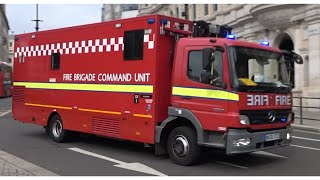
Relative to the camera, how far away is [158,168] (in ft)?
30.3

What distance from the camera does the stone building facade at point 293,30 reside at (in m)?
25.8

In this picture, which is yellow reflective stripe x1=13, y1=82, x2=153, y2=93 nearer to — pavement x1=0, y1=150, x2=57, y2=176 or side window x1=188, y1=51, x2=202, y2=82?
side window x1=188, y1=51, x2=202, y2=82

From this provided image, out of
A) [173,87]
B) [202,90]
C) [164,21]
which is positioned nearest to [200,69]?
[202,90]

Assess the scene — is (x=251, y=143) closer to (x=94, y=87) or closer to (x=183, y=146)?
(x=183, y=146)

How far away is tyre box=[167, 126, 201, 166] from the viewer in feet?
30.7

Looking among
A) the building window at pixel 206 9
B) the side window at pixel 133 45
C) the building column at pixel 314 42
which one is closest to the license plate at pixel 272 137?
the side window at pixel 133 45

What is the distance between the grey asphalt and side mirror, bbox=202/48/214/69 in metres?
1.98

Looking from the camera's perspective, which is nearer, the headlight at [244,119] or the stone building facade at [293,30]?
the headlight at [244,119]

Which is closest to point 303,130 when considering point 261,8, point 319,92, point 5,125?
point 319,92

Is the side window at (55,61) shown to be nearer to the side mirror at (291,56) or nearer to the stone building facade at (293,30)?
the side mirror at (291,56)

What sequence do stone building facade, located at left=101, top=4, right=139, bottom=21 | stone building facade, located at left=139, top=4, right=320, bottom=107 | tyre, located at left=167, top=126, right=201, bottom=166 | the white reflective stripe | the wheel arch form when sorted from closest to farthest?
the wheel arch, tyre, located at left=167, top=126, right=201, bottom=166, the white reflective stripe, stone building facade, located at left=139, top=4, right=320, bottom=107, stone building facade, located at left=101, top=4, right=139, bottom=21

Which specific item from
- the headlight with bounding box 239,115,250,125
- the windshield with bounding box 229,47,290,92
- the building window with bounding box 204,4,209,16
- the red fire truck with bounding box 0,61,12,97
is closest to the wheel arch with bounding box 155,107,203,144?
the headlight with bounding box 239,115,250,125

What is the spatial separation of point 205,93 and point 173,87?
882 millimetres

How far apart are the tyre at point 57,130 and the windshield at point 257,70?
567cm
